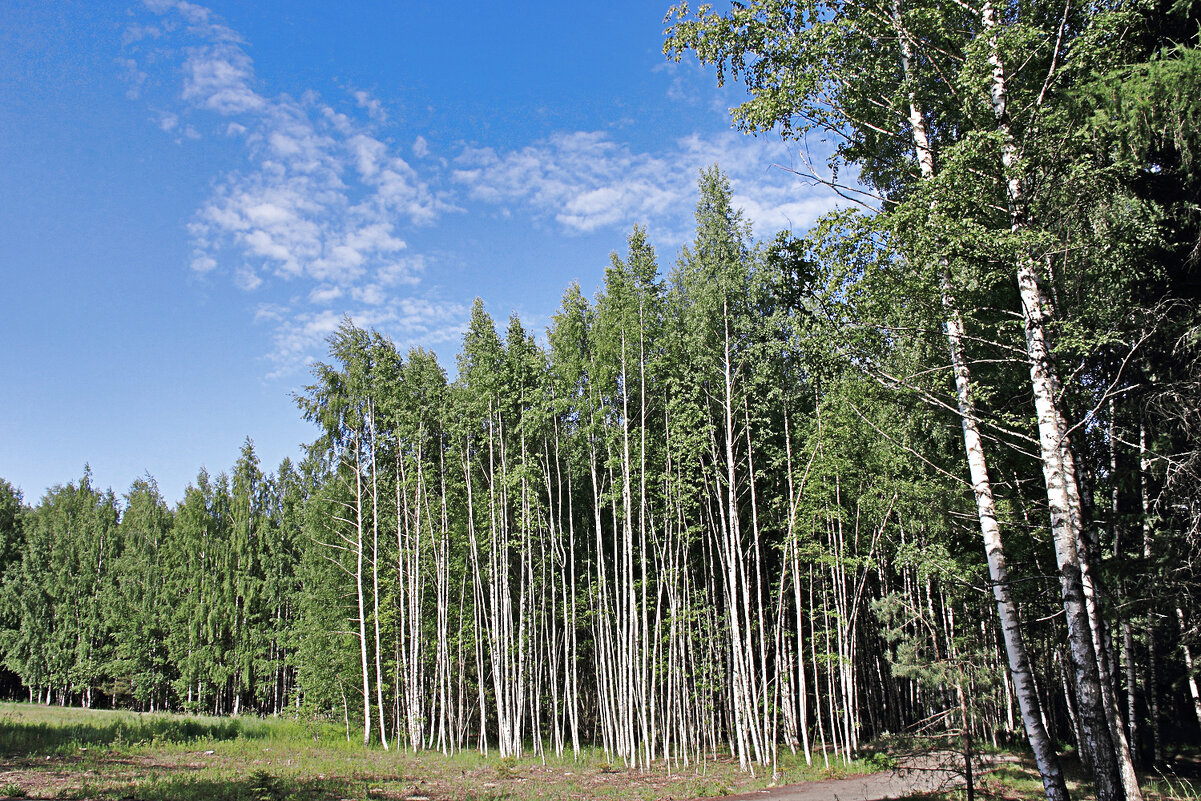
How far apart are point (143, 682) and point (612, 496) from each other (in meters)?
34.0

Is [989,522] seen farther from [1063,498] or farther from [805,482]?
[805,482]

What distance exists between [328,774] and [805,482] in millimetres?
13380

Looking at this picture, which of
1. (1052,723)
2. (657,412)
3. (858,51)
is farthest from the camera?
(1052,723)

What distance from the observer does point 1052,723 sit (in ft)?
70.9

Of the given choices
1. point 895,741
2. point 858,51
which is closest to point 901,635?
point 895,741

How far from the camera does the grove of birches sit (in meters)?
7.24

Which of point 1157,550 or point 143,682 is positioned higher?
point 1157,550

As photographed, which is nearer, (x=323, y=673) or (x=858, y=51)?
(x=858, y=51)

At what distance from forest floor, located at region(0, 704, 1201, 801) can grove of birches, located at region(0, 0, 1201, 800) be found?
141cm

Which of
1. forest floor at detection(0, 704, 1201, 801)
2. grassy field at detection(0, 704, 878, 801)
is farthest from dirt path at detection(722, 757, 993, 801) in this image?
grassy field at detection(0, 704, 878, 801)

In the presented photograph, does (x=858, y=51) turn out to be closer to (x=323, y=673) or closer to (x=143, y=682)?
(x=323, y=673)

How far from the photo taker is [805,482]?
1742 cm

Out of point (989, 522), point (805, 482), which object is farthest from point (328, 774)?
point (989, 522)

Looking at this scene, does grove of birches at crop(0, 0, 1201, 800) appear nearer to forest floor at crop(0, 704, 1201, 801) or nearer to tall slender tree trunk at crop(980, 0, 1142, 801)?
tall slender tree trunk at crop(980, 0, 1142, 801)
